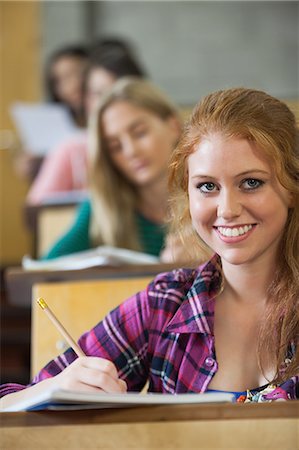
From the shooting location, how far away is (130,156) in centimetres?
284

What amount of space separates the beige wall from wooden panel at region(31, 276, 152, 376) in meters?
4.32

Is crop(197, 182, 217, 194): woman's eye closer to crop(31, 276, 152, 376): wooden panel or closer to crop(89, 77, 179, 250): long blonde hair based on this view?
crop(31, 276, 152, 376): wooden panel

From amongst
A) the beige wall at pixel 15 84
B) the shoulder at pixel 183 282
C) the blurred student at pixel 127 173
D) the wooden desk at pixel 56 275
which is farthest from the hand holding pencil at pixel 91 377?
the beige wall at pixel 15 84

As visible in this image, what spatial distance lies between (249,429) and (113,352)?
0.38 metres

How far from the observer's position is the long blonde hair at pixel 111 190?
9.45 feet

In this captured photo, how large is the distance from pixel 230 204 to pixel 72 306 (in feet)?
2.23

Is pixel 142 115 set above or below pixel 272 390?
above

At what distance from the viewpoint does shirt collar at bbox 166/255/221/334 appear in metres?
1.32

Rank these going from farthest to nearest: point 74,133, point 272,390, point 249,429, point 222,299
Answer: point 74,133, point 222,299, point 272,390, point 249,429

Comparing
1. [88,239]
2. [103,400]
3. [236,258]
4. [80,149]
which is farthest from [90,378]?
[80,149]

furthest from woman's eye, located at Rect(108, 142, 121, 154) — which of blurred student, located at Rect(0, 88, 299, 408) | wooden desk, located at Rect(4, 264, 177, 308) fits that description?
blurred student, located at Rect(0, 88, 299, 408)

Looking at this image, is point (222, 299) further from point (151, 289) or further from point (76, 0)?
point (76, 0)

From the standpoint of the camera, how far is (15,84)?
6227mm

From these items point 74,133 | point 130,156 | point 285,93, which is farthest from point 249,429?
point 285,93
